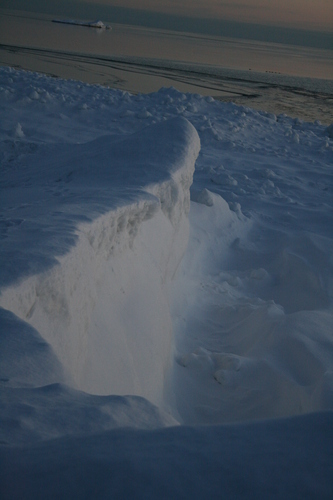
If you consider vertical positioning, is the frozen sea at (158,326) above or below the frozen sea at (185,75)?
below

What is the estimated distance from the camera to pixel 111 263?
254cm

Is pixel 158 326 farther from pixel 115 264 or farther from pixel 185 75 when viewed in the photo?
pixel 185 75

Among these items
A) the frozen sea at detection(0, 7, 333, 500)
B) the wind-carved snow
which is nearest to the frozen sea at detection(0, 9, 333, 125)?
the frozen sea at detection(0, 7, 333, 500)

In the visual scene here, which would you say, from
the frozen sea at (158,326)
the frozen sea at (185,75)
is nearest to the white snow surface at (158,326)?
the frozen sea at (158,326)

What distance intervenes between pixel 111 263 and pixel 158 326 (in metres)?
0.60

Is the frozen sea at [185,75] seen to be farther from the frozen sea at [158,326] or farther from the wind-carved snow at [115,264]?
the wind-carved snow at [115,264]

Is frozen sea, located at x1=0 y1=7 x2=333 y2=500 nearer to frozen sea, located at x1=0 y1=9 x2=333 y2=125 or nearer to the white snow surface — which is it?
the white snow surface

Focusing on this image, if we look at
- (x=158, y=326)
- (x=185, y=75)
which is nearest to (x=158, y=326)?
(x=158, y=326)

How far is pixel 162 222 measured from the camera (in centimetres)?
347

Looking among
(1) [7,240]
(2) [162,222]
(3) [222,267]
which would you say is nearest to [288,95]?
(3) [222,267]

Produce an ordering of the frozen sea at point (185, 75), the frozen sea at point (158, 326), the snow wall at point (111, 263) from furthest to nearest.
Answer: the frozen sea at point (185, 75), the snow wall at point (111, 263), the frozen sea at point (158, 326)

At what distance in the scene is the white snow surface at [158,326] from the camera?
972 millimetres

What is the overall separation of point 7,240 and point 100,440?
4.43ft

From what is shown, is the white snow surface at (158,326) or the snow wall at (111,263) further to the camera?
the snow wall at (111,263)
